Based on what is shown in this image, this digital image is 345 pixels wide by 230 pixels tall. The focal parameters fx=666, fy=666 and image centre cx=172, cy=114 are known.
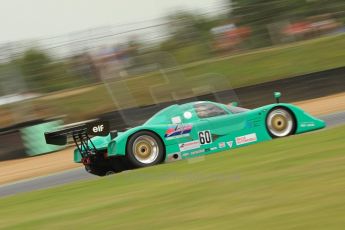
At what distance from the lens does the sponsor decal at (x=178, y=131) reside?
9.93m

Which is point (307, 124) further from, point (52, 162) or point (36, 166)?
point (36, 166)

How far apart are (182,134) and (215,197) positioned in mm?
4414

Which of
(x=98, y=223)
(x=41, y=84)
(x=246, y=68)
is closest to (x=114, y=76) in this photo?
(x=41, y=84)

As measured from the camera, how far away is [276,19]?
26156 millimetres

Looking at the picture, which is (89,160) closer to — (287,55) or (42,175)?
(42,175)

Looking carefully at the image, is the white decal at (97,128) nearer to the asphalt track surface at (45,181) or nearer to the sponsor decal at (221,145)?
the asphalt track surface at (45,181)

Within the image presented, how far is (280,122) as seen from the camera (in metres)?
10.7

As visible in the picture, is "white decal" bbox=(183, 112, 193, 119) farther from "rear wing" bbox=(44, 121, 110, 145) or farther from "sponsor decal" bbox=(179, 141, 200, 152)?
"rear wing" bbox=(44, 121, 110, 145)

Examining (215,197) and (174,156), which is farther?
(174,156)

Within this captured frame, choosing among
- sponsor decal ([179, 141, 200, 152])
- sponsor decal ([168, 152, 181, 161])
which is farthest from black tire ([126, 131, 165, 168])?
sponsor decal ([179, 141, 200, 152])

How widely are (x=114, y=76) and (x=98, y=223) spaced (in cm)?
1392

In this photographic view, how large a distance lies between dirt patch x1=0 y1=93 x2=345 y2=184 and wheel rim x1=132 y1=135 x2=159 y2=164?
3.34 metres

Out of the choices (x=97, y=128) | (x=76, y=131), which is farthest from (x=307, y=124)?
(x=76, y=131)

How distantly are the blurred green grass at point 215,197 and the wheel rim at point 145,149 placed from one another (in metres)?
0.85
